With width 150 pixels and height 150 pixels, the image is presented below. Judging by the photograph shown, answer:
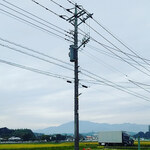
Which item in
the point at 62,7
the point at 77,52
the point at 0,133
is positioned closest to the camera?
the point at 62,7

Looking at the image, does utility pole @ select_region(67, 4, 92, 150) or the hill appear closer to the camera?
utility pole @ select_region(67, 4, 92, 150)

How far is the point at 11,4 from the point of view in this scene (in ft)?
47.1

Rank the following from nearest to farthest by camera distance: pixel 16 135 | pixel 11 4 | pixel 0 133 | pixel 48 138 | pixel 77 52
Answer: pixel 11 4 → pixel 77 52 → pixel 48 138 → pixel 16 135 → pixel 0 133

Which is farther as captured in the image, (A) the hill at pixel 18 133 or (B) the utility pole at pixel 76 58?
(A) the hill at pixel 18 133

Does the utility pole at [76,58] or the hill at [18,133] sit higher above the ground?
the utility pole at [76,58]

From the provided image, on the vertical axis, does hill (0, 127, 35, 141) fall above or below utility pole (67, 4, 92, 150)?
below

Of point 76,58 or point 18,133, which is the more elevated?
point 76,58

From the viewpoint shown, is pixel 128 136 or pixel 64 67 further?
pixel 128 136

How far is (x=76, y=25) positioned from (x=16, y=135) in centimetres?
12730

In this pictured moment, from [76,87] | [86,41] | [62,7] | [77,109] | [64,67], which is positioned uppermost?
[62,7]

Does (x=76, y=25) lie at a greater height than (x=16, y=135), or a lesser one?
greater

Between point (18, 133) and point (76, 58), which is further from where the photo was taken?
point (18, 133)

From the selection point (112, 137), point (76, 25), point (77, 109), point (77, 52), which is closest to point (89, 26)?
point (76, 25)

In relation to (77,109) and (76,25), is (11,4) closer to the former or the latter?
(76,25)
